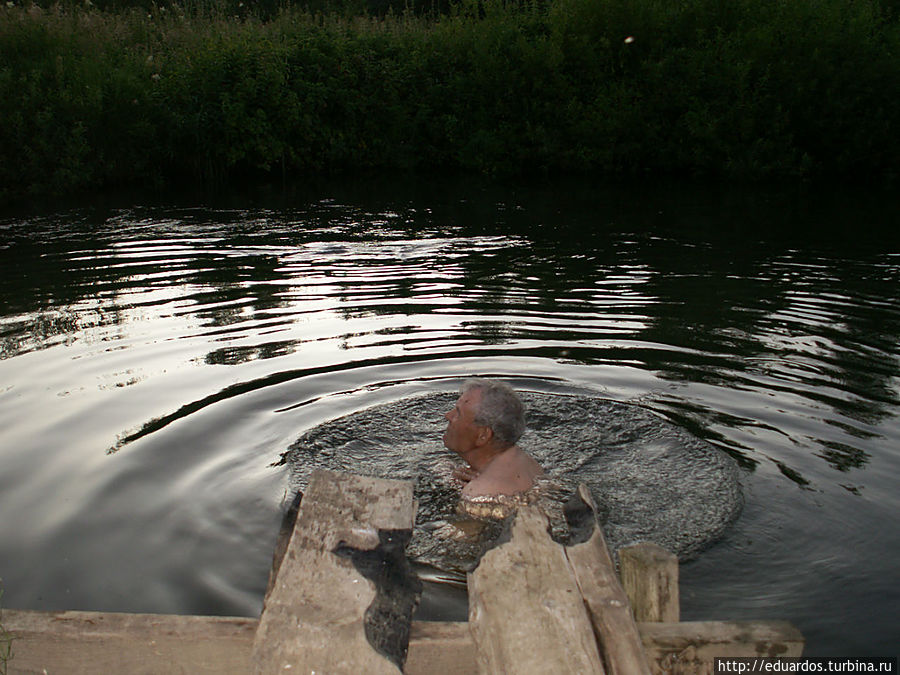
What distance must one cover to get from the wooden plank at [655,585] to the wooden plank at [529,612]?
26cm

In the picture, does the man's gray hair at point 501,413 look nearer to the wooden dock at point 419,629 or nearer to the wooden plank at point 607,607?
the wooden plank at point 607,607

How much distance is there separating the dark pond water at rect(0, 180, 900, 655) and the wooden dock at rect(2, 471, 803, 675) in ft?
4.20

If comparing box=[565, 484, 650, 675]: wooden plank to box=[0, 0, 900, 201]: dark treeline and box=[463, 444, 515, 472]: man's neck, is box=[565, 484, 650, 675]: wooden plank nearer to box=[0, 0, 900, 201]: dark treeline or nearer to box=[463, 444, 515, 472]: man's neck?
box=[463, 444, 515, 472]: man's neck

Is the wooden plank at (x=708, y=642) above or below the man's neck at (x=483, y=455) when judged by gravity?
above

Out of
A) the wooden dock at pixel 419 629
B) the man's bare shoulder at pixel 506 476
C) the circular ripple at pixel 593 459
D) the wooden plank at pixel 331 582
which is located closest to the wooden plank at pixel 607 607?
the wooden dock at pixel 419 629

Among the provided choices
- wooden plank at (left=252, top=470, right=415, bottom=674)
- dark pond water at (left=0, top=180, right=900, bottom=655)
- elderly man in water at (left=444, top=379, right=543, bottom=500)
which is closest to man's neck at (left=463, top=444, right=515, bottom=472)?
elderly man in water at (left=444, top=379, right=543, bottom=500)

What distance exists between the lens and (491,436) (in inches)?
217

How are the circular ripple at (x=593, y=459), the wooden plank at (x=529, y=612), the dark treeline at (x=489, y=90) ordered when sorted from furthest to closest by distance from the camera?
1. the dark treeline at (x=489, y=90)
2. the circular ripple at (x=593, y=459)
3. the wooden plank at (x=529, y=612)

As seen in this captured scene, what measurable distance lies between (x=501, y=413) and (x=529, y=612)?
2676mm

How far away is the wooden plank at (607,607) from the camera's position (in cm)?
268

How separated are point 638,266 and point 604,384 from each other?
16.7 ft

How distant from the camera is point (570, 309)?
30.9 ft

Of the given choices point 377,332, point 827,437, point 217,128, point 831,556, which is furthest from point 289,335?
point 217,128

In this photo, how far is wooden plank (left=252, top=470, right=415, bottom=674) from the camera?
2662mm
